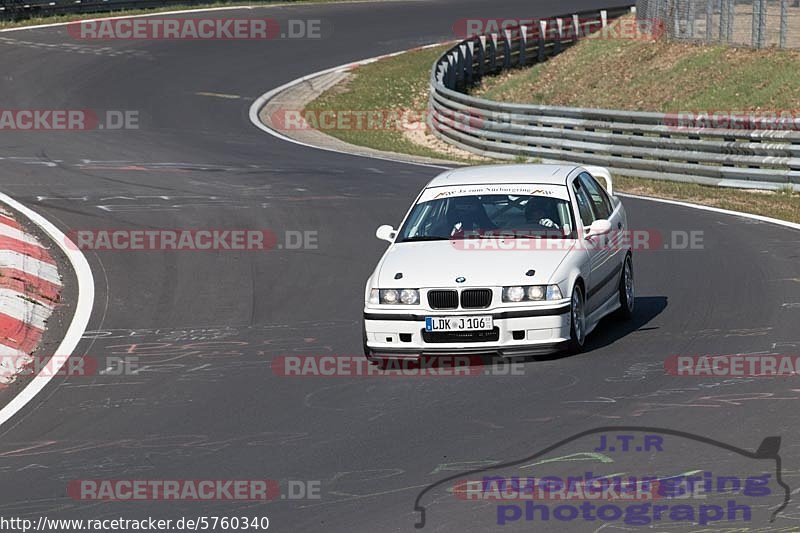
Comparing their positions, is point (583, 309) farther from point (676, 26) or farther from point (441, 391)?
point (676, 26)

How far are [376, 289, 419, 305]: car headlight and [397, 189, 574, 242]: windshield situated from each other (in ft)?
3.25

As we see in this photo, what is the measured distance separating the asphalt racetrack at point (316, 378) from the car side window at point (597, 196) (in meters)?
1.01

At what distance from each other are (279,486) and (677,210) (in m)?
12.5

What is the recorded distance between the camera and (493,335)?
10.9 metres

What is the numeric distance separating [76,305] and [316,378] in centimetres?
406

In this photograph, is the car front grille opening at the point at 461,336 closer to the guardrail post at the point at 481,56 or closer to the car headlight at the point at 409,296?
the car headlight at the point at 409,296

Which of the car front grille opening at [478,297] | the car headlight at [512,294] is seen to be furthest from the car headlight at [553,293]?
the car front grille opening at [478,297]

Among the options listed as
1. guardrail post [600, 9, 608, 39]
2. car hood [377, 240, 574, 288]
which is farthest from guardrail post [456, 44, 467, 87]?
car hood [377, 240, 574, 288]

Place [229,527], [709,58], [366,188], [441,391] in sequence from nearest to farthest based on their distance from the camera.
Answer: [229,527]
[441,391]
[366,188]
[709,58]

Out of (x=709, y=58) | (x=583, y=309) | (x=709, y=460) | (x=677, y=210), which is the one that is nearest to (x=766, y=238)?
(x=677, y=210)

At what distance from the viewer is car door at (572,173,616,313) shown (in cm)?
1178

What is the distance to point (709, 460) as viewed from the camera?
816 cm

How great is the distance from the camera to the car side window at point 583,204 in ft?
40.4

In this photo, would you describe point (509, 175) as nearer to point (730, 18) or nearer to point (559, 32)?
point (730, 18)
